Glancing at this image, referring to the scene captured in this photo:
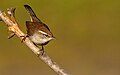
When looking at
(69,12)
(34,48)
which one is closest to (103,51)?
(69,12)

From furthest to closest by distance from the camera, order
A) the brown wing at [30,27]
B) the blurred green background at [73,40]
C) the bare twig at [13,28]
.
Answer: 1. the blurred green background at [73,40]
2. the brown wing at [30,27]
3. the bare twig at [13,28]

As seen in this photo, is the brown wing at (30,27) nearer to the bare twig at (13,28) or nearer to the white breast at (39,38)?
the white breast at (39,38)

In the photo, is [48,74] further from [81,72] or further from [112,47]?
[112,47]

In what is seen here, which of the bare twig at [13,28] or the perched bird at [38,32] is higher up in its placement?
the bare twig at [13,28]

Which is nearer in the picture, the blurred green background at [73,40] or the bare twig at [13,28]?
the bare twig at [13,28]

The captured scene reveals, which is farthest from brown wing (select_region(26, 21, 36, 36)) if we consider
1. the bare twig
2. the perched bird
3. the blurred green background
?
the blurred green background

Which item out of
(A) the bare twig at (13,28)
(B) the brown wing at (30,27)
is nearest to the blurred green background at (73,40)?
(B) the brown wing at (30,27)

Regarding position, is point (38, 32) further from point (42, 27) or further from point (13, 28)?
point (13, 28)

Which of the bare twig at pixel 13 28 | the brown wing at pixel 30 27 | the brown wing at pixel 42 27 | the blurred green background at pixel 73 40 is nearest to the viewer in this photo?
the bare twig at pixel 13 28

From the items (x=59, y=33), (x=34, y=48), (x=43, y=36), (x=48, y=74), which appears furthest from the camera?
(x=59, y=33)

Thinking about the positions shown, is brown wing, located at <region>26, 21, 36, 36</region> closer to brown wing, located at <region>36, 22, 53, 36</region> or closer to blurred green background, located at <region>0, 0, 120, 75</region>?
brown wing, located at <region>36, 22, 53, 36</region>
